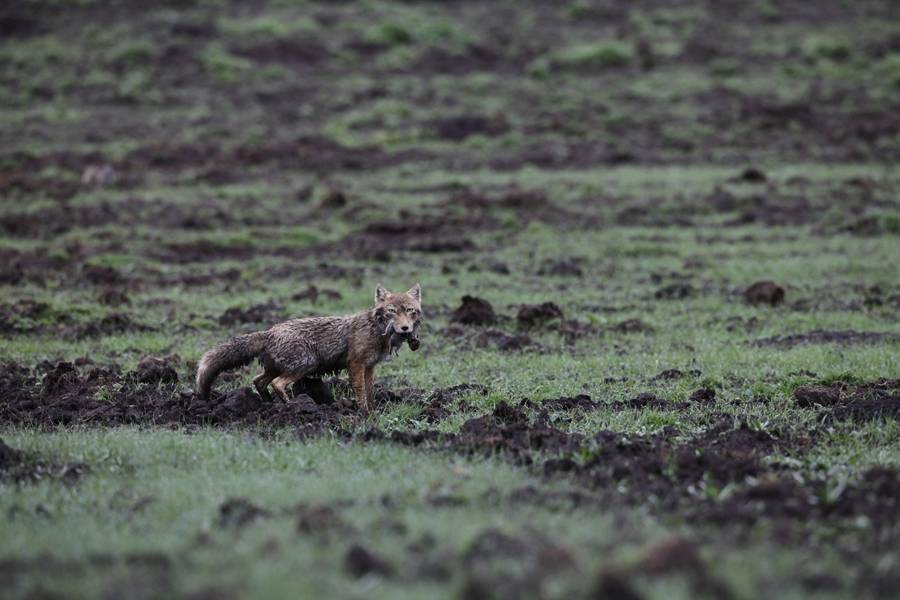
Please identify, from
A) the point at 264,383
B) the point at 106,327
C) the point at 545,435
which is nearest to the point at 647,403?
the point at 545,435

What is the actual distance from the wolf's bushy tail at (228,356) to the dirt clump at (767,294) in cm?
965

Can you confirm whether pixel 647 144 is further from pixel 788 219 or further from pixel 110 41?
pixel 110 41

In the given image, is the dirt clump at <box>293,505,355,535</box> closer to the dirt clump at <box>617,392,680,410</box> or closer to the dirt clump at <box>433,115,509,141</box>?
the dirt clump at <box>617,392,680,410</box>

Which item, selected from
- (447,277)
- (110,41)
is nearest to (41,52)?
(110,41)

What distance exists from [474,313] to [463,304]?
→ 0.34 m

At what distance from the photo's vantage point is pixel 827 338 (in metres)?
14.1

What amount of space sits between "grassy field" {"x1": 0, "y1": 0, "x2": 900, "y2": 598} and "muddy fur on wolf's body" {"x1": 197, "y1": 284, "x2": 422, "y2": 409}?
372 millimetres

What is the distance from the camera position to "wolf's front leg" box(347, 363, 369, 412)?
34.0 feet

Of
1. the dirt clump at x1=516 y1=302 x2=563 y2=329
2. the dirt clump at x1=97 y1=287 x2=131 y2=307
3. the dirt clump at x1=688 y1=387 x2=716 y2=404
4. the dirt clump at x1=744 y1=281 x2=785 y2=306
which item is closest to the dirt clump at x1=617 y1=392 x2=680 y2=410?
the dirt clump at x1=688 y1=387 x2=716 y2=404

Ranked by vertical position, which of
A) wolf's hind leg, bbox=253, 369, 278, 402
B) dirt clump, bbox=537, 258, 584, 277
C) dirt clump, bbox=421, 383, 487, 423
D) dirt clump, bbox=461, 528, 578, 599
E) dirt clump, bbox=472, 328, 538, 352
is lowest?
dirt clump, bbox=537, 258, 584, 277

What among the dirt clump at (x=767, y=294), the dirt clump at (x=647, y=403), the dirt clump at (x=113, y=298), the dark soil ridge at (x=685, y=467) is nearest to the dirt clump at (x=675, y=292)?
the dirt clump at (x=767, y=294)

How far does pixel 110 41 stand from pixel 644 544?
4720 cm

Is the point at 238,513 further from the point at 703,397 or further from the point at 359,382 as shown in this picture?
the point at 703,397

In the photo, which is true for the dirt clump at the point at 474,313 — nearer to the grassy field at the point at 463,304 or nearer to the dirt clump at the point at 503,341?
the grassy field at the point at 463,304
